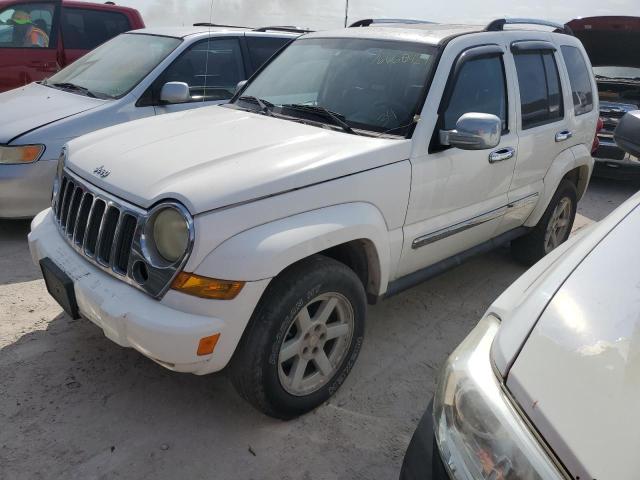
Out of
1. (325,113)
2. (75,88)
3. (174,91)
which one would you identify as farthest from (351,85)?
(75,88)

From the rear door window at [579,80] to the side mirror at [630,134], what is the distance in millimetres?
1960

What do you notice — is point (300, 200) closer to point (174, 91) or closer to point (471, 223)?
point (471, 223)

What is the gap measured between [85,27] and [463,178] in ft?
Result: 19.2

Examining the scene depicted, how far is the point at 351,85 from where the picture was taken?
3346 mm

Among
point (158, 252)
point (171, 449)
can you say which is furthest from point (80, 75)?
point (171, 449)

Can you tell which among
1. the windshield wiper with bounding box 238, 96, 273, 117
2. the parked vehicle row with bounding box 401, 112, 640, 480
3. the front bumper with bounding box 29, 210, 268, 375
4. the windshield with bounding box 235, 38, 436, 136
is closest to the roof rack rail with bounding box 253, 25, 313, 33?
the windshield with bounding box 235, 38, 436, 136

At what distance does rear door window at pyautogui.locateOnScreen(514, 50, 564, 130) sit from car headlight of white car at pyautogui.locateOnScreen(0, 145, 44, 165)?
11.6 ft

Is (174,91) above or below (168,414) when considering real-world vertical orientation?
above

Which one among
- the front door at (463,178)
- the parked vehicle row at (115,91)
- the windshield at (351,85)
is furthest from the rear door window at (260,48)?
the front door at (463,178)

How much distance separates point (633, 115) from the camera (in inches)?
103

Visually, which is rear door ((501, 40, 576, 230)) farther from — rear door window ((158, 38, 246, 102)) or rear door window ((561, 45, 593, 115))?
→ rear door window ((158, 38, 246, 102))

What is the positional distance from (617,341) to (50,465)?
7.11 feet

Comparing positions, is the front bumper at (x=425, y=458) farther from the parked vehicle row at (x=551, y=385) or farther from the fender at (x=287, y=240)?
the fender at (x=287, y=240)

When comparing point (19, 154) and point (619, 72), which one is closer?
point (19, 154)
